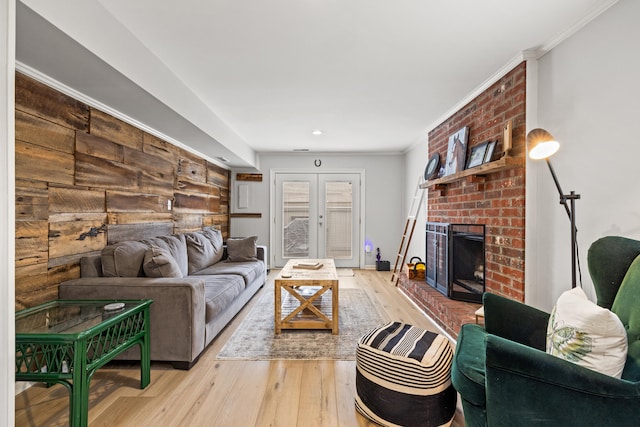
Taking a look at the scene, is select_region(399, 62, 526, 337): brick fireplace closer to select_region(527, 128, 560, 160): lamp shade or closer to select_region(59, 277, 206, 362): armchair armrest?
select_region(527, 128, 560, 160): lamp shade

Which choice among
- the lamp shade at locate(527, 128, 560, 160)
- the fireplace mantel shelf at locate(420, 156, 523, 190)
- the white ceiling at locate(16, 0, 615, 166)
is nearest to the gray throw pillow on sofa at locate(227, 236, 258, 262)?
the white ceiling at locate(16, 0, 615, 166)

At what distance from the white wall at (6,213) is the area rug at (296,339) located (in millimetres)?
1437

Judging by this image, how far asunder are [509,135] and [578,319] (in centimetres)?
172

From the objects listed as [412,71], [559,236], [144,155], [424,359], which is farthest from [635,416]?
[144,155]

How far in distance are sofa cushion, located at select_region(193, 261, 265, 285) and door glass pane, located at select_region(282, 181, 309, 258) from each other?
1.73 metres

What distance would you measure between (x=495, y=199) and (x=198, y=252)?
3.30 meters

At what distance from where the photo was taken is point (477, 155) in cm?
301

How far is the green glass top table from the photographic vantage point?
1577mm

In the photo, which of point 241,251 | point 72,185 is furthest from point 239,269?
point 72,185

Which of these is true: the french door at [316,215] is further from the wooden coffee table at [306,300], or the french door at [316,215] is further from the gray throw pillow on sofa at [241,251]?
the wooden coffee table at [306,300]

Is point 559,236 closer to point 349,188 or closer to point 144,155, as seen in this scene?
point 144,155

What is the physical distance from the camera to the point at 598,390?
3.53ft

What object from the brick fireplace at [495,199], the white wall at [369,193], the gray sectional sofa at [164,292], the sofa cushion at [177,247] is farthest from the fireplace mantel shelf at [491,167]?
the sofa cushion at [177,247]

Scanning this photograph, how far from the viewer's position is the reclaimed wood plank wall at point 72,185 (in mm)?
2059
